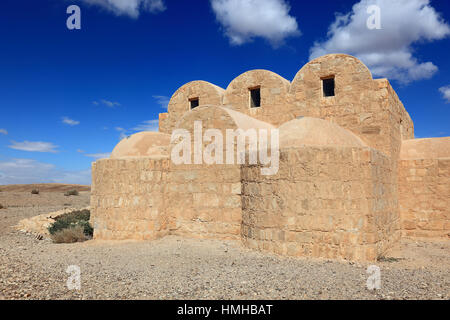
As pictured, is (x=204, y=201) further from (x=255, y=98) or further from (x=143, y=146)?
(x=255, y=98)

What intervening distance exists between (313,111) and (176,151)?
4101 mm

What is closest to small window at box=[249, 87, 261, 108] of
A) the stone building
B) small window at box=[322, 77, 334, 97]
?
the stone building

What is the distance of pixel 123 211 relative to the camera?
288 inches

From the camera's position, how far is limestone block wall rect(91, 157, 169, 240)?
287 inches

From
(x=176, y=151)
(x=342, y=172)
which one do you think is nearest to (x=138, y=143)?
(x=176, y=151)

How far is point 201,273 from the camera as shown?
4.71m

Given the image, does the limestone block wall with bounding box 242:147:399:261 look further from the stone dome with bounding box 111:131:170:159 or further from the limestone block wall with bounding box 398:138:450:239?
the stone dome with bounding box 111:131:170:159

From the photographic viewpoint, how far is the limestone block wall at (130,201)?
728 cm

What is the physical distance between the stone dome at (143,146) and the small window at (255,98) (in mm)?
2987

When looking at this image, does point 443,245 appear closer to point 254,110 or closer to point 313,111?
point 313,111

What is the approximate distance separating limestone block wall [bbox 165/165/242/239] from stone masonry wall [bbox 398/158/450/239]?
4.91m

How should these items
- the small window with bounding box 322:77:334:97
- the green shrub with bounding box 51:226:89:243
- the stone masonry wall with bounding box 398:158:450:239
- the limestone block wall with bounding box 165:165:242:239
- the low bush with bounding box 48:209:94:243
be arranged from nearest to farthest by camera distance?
the limestone block wall with bounding box 165:165:242:239 < the green shrub with bounding box 51:226:89:243 < the low bush with bounding box 48:209:94:243 < the stone masonry wall with bounding box 398:158:450:239 < the small window with bounding box 322:77:334:97

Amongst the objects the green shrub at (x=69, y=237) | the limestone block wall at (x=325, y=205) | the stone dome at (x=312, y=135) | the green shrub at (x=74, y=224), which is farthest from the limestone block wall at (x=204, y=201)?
the green shrub at (x=74, y=224)

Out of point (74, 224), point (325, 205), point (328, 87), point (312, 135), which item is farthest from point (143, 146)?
point (328, 87)
